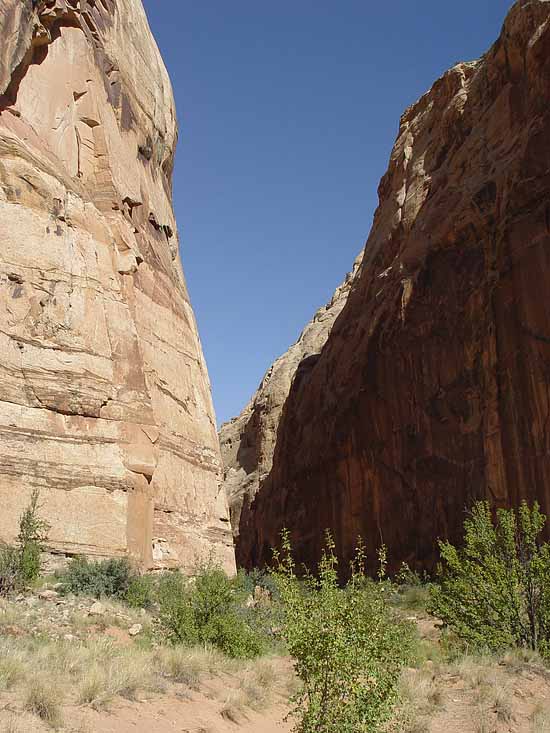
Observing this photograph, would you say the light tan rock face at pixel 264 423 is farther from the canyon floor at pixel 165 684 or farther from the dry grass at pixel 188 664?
the dry grass at pixel 188 664

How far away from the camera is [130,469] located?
567 inches

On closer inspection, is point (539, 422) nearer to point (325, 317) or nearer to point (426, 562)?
point (426, 562)

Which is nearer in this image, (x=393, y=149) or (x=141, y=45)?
(x=141, y=45)

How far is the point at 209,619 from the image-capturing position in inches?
471

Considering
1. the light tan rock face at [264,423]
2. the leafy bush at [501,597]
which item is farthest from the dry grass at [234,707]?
the light tan rock face at [264,423]

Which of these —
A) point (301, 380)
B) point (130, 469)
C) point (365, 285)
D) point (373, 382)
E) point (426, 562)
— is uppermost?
point (365, 285)

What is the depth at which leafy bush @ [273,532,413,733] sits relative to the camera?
6.28 metres

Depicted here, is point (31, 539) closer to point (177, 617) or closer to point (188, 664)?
point (177, 617)

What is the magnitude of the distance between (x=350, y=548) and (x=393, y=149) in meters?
21.3

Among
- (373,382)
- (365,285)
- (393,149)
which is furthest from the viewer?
(393,149)

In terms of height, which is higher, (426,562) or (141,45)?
(141,45)

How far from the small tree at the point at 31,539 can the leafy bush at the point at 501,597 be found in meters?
7.90

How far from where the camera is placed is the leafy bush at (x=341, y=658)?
20.6 feet

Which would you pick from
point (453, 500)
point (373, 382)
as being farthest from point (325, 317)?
point (453, 500)
